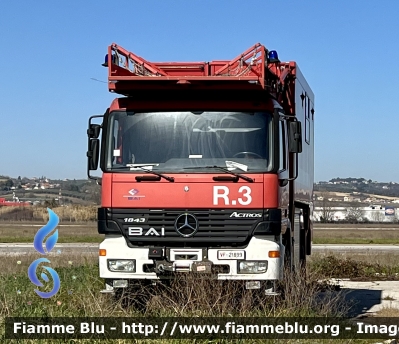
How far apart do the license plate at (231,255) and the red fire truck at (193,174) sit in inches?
0.6

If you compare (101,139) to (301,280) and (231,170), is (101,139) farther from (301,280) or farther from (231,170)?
(301,280)

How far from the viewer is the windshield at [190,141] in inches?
409

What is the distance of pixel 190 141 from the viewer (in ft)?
34.5

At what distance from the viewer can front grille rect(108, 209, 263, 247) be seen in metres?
10.2

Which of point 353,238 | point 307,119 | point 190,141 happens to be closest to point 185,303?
point 190,141

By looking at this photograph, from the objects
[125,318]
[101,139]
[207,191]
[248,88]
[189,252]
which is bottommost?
[125,318]

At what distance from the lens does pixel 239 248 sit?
1020 centimetres

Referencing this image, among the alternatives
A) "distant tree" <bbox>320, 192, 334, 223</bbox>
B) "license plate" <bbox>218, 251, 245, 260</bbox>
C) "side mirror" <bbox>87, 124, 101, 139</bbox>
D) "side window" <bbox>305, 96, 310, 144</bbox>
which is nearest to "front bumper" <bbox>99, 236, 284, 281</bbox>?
"license plate" <bbox>218, 251, 245, 260</bbox>

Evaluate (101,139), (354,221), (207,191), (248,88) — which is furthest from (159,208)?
(354,221)

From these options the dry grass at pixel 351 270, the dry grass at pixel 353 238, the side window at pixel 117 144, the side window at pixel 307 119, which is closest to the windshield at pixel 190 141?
the side window at pixel 117 144

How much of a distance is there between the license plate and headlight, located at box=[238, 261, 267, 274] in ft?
0.30

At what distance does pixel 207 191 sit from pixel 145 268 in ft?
4.36

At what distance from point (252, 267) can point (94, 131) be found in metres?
2.94

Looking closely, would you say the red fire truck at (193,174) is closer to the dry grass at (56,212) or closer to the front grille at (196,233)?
the front grille at (196,233)
